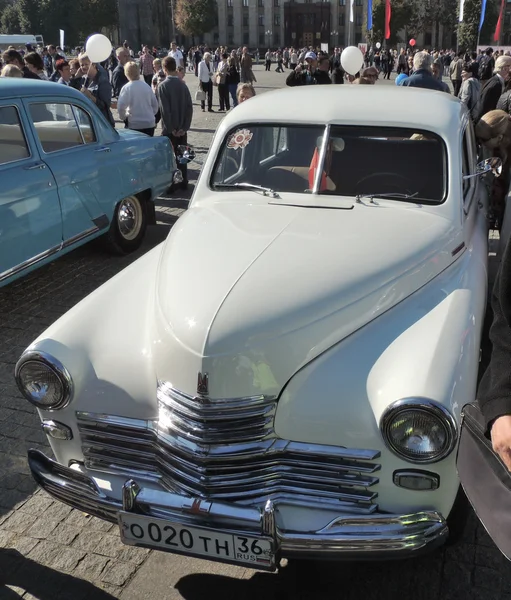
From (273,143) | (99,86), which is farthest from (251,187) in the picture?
(99,86)

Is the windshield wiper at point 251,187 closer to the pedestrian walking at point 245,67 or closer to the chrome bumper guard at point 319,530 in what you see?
the chrome bumper guard at point 319,530

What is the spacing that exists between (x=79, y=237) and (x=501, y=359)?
4.68 meters

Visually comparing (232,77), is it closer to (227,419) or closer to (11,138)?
(11,138)

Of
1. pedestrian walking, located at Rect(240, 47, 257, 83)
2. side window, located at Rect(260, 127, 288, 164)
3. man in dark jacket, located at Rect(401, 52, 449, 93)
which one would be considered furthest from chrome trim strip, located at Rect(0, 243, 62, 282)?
pedestrian walking, located at Rect(240, 47, 257, 83)

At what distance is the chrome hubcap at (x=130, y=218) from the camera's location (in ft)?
21.6

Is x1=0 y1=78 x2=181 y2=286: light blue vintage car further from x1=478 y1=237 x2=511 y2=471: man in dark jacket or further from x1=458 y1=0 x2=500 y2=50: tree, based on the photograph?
x1=458 y1=0 x2=500 y2=50: tree

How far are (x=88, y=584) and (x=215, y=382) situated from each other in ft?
3.83

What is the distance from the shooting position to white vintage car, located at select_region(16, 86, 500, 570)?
2.31 metres

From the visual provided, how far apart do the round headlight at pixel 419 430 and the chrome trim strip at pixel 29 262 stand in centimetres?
366

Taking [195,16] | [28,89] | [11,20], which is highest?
[11,20]

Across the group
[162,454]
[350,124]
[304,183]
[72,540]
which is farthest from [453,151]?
[72,540]

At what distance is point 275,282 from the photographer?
2723 mm

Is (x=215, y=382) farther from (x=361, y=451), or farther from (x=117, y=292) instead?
(x=117, y=292)

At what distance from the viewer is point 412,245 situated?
3.10 metres
